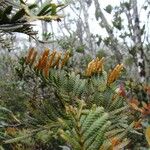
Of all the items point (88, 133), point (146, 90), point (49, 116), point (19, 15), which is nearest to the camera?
point (88, 133)

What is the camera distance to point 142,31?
774cm

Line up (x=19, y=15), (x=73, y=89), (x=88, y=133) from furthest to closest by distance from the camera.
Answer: (x=73, y=89) → (x=19, y=15) → (x=88, y=133)

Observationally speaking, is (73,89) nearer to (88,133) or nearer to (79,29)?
(88,133)

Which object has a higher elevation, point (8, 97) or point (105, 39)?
point (105, 39)

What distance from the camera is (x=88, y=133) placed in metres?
0.66

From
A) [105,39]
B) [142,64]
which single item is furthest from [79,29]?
[142,64]

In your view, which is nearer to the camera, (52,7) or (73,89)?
(52,7)

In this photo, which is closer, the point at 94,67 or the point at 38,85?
the point at 94,67

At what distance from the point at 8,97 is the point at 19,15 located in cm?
766

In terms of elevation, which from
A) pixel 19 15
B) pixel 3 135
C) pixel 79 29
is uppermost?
pixel 19 15

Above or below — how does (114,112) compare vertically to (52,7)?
below

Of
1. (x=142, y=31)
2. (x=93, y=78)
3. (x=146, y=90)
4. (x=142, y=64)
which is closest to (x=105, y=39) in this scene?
(x=142, y=31)

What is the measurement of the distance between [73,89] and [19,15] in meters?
0.85

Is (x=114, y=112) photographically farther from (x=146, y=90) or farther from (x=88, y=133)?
(x=146, y=90)
